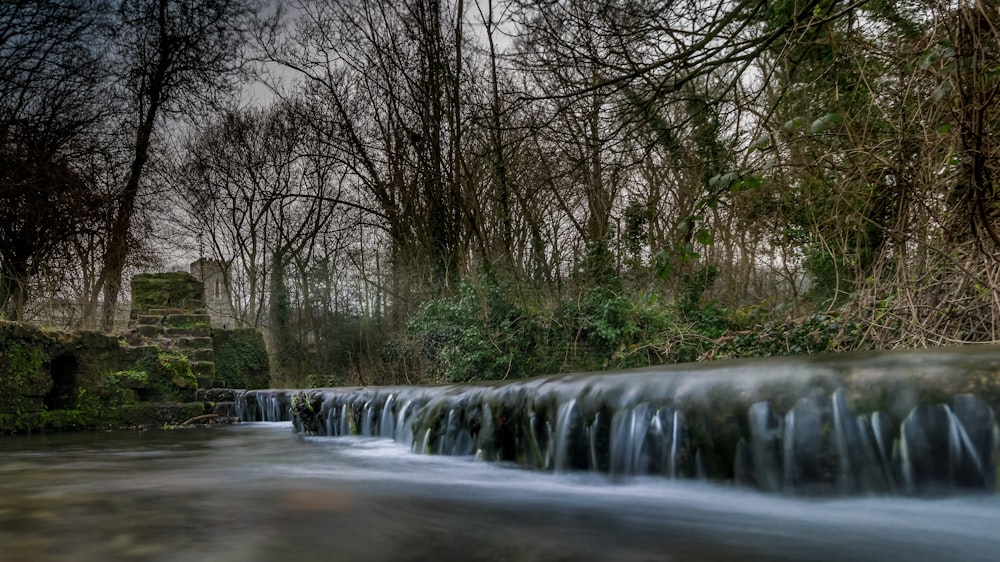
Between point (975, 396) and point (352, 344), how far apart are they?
1517 centimetres

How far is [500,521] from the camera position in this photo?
89.0 inches

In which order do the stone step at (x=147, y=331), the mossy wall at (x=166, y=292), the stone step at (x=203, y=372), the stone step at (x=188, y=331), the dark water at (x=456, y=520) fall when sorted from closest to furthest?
the dark water at (x=456, y=520) < the stone step at (x=203, y=372) < the stone step at (x=147, y=331) < the stone step at (x=188, y=331) < the mossy wall at (x=166, y=292)

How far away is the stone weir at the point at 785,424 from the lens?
2.20 m

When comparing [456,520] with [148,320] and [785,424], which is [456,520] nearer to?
[785,424]

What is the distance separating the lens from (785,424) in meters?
2.47

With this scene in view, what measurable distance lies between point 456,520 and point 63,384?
809cm

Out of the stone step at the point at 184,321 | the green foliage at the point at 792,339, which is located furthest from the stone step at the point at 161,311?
the green foliage at the point at 792,339

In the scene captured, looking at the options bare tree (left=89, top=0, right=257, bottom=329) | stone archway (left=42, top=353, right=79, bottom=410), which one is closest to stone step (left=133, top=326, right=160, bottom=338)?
bare tree (left=89, top=0, right=257, bottom=329)

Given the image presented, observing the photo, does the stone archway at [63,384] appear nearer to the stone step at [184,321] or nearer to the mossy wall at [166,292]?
the stone step at [184,321]

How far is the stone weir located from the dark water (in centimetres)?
9

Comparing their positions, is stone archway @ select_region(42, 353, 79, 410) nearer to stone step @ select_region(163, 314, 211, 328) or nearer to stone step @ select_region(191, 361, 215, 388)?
stone step @ select_region(191, 361, 215, 388)

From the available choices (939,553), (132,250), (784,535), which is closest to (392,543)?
(784,535)

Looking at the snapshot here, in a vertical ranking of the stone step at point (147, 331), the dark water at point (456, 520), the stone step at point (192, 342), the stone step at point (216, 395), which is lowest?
the dark water at point (456, 520)

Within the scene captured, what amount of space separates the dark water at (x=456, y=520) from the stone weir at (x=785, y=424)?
0.09 metres
